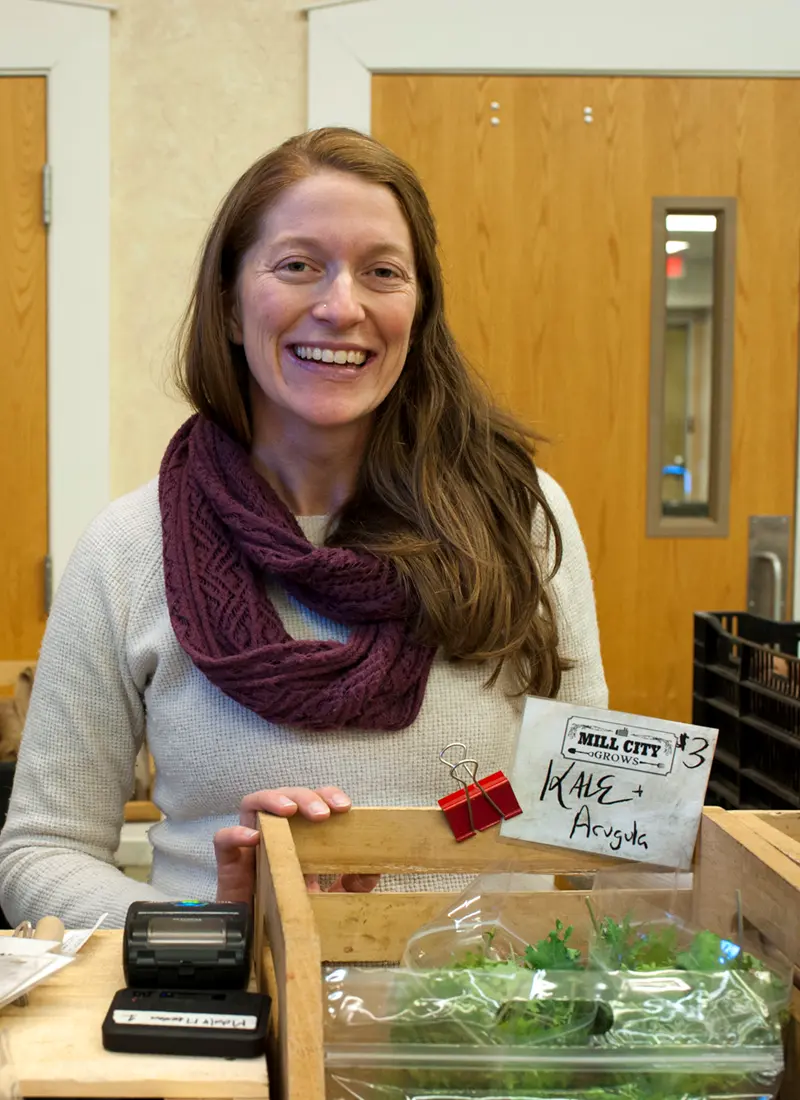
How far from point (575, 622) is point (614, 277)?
4.87ft

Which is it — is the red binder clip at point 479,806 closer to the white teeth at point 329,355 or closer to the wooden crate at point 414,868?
the wooden crate at point 414,868

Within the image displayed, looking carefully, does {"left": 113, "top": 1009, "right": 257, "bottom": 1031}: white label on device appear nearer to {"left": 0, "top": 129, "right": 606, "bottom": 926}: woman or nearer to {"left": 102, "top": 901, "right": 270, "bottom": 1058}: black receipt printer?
{"left": 102, "top": 901, "right": 270, "bottom": 1058}: black receipt printer

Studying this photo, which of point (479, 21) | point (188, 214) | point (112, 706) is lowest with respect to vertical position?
point (112, 706)

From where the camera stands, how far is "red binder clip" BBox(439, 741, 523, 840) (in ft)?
2.56

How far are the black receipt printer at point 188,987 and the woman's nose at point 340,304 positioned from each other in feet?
2.03

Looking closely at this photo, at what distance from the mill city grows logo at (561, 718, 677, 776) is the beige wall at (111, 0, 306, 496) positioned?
1.91 metres

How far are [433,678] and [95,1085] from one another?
2.16ft

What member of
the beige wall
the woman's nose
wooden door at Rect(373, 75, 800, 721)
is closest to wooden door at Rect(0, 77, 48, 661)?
the beige wall

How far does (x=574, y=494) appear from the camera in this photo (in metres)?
2.60

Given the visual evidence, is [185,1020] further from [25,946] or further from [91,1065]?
[25,946]

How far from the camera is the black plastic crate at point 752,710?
53.7 inches

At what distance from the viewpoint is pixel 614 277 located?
8.45ft

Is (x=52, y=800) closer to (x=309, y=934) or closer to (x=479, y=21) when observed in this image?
(x=309, y=934)

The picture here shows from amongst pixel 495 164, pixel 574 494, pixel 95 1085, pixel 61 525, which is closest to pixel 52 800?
pixel 95 1085
